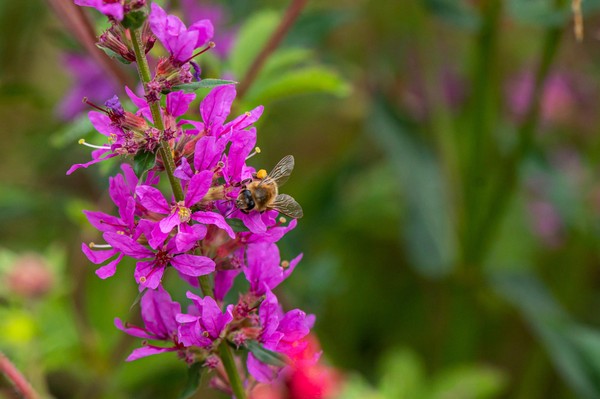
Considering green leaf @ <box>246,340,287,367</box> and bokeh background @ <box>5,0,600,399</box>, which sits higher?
green leaf @ <box>246,340,287,367</box>

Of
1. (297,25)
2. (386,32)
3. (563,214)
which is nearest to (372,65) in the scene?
(386,32)

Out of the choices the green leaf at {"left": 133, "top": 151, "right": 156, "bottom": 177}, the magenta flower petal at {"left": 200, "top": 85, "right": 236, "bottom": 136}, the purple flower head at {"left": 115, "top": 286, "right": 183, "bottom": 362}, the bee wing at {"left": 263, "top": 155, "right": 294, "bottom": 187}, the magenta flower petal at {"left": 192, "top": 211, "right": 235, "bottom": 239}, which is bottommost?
the purple flower head at {"left": 115, "top": 286, "right": 183, "bottom": 362}

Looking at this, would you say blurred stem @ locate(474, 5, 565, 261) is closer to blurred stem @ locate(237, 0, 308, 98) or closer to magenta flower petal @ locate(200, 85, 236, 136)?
blurred stem @ locate(237, 0, 308, 98)

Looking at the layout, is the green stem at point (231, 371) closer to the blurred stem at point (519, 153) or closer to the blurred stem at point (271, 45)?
the blurred stem at point (271, 45)

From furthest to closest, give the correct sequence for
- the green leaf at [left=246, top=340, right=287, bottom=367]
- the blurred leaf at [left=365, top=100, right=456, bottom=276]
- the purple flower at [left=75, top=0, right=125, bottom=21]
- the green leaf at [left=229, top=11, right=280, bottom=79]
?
1. the blurred leaf at [left=365, top=100, right=456, bottom=276]
2. the green leaf at [left=229, top=11, right=280, bottom=79]
3. the green leaf at [left=246, top=340, right=287, bottom=367]
4. the purple flower at [left=75, top=0, right=125, bottom=21]

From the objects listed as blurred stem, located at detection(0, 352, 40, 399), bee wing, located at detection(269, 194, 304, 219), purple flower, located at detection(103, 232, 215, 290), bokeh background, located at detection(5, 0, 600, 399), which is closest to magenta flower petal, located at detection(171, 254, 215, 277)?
purple flower, located at detection(103, 232, 215, 290)

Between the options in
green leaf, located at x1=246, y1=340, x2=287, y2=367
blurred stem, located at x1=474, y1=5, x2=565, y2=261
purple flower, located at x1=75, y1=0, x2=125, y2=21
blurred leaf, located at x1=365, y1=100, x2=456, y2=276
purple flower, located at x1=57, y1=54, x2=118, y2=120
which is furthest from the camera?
blurred leaf, located at x1=365, y1=100, x2=456, y2=276

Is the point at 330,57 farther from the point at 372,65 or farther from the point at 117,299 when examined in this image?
the point at 117,299

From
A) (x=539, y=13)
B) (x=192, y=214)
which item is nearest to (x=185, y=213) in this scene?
(x=192, y=214)
